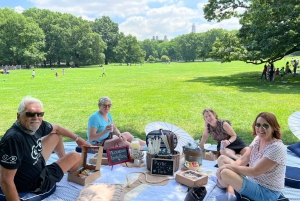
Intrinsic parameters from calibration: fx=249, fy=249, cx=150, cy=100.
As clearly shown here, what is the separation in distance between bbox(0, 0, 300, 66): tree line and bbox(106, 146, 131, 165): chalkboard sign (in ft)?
51.6

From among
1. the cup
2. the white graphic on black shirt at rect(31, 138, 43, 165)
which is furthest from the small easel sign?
the white graphic on black shirt at rect(31, 138, 43, 165)

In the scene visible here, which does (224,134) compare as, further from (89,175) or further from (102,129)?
(89,175)

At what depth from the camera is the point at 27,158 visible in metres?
2.68

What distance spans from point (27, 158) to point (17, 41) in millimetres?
59714

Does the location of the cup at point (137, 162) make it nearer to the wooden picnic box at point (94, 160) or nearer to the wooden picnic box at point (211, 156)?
the wooden picnic box at point (94, 160)

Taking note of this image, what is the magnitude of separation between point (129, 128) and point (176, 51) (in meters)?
110

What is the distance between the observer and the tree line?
16.8 meters

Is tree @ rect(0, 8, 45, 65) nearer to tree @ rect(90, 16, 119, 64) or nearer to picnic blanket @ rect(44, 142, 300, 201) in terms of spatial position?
tree @ rect(90, 16, 119, 64)

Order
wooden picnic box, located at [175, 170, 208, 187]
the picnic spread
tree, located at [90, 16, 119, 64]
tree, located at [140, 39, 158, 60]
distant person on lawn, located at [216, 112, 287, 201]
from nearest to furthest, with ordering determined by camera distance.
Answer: distant person on lawn, located at [216, 112, 287, 201] → the picnic spread → wooden picnic box, located at [175, 170, 208, 187] → tree, located at [90, 16, 119, 64] → tree, located at [140, 39, 158, 60]

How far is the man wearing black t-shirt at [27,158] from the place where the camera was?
242 centimetres

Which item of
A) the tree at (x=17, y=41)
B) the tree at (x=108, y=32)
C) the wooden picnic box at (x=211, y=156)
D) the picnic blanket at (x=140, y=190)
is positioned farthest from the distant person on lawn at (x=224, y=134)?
the tree at (x=108, y=32)

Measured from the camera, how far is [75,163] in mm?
3426

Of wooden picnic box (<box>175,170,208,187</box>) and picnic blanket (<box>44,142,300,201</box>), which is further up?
wooden picnic box (<box>175,170,208,187</box>)

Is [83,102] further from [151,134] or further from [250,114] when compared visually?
[151,134]
